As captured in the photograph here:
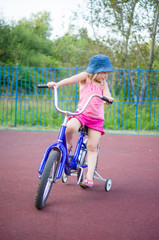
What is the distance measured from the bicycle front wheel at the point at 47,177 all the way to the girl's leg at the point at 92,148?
0.71m

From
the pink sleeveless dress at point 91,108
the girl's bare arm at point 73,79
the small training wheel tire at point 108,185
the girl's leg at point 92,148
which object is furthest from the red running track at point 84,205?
the girl's bare arm at point 73,79

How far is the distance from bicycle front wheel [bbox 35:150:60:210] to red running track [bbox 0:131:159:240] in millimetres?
119

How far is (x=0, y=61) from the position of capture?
68.3ft

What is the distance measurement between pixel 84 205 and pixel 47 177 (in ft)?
2.08

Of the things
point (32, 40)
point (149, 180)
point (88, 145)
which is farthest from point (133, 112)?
point (32, 40)

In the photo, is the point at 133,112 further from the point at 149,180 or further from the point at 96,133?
the point at 96,133

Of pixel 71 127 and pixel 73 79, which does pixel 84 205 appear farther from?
pixel 73 79

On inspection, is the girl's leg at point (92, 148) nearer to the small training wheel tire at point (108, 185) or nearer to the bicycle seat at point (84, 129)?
the bicycle seat at point (84, 129)

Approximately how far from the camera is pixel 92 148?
146 inches

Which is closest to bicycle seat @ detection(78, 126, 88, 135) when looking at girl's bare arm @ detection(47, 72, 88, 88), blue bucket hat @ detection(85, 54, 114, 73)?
girl's bare arm @ detection(47, 72, 88, 88)

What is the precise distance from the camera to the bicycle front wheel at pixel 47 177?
9.38 feet

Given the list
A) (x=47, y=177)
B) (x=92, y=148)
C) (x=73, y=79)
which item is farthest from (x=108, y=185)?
(x=73, y=79)

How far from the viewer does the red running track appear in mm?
2562

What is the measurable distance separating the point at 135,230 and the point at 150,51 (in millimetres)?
11305
